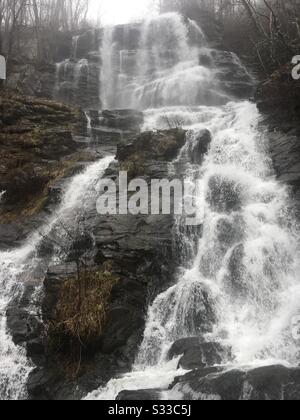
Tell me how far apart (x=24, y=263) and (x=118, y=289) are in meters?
2.73

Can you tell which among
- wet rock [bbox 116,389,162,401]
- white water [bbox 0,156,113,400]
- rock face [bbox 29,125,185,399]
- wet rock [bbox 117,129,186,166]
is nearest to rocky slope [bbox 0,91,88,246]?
white water [bbox 0,156,113,400]

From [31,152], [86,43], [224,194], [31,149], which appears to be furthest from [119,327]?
[86,43]

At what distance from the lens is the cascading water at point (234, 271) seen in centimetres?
652

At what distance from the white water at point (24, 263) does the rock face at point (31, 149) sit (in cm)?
70

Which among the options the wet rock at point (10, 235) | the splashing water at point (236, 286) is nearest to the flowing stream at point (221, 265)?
the splashing water at point (236, 286)

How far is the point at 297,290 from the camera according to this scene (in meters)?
7.38

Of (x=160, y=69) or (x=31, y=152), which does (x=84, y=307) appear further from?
(x=160, y=69)

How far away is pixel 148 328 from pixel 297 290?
2.77 metres

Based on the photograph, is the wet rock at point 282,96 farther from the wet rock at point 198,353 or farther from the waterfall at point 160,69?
the wet rock at point 198,353

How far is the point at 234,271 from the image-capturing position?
799 cm

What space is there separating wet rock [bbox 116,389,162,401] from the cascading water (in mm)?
130

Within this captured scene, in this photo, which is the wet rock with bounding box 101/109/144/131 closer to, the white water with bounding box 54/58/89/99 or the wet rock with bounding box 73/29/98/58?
the white water with bounding box 54/58/89/99

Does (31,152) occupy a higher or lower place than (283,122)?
lower
